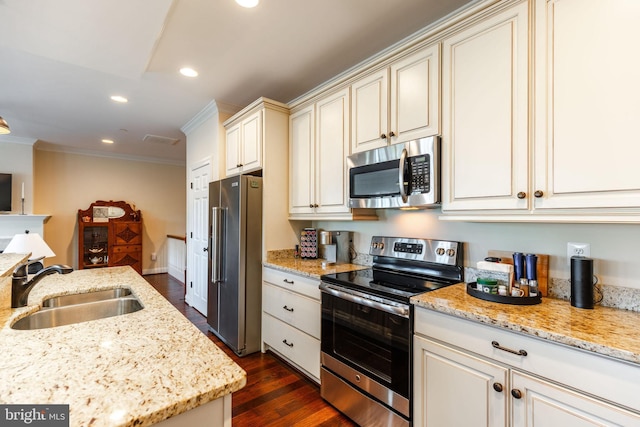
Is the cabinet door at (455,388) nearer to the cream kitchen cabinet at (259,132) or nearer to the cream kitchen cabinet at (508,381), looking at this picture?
the cream kitchen cabinet at (508,381)

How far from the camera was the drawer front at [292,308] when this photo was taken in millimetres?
2195

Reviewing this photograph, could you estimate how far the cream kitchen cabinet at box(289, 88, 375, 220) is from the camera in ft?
7.77

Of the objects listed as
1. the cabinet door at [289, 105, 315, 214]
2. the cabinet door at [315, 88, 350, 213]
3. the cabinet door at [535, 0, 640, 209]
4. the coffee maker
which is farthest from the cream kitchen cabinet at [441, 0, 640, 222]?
the cabinet door at [289, 105, 315, 214]

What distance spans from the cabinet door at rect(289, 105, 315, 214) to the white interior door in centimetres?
136

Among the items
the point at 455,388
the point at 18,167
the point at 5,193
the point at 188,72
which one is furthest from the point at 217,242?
the point at 18,167

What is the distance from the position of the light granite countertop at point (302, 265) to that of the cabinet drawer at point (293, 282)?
0.14 feet

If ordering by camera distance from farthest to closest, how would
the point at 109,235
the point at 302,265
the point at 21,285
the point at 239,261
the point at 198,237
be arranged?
1. the point at 109,235
2. the point at 198,237
3. the point at 239,261
4. the point at 302,265
5. the point at 21,285

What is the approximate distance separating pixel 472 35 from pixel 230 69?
192cm

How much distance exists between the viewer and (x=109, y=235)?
5824mm

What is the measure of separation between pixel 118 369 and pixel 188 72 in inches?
102

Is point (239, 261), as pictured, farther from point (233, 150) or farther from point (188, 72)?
point (188, 72)

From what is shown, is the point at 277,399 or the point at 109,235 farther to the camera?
the point at 109,235

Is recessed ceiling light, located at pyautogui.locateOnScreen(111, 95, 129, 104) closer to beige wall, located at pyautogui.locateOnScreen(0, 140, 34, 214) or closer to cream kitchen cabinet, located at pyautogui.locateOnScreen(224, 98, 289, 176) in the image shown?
cream kitchen cabinet, located at pyautogui.locateOnScreen(224, 98, 289, 176)

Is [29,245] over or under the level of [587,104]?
under
